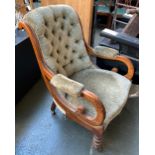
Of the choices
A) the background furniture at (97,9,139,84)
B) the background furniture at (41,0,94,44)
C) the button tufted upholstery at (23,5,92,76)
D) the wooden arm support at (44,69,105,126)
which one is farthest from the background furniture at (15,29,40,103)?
the background furniture at (41,0,94,44)

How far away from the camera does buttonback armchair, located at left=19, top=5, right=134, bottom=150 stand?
1210 millimetres

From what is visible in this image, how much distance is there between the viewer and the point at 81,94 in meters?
1.14

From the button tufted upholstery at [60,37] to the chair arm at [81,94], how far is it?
0.60 feet

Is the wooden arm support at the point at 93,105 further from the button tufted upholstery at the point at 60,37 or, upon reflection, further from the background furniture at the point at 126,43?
the background furniture at the point at 126,43

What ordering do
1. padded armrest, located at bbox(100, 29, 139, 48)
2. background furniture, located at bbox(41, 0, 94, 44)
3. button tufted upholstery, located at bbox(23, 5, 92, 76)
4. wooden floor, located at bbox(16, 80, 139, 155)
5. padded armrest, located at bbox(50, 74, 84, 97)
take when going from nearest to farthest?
padded armrest, located at bbox(50, 74, 84, 97) < button tufted upholstery, located at bbox(23, 5, 92, 76) < wooden floor, located at bbox(16, 80, 139, 155) < padded armrest, located at bbox(100, 29, 139, 48) < background furniture, located at bbox(41, 0, 94, 44)

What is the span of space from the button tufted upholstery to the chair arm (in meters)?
0.18

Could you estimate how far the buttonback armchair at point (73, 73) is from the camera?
121 cm

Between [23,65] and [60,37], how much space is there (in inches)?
19.5

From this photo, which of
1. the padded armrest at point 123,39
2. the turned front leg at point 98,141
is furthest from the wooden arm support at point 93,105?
the padded armrest at point 123,39

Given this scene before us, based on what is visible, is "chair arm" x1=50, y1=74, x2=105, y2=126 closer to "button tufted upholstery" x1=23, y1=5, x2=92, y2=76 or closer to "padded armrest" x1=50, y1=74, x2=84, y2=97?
"padded armrest" x1=50, y1=74, x2=84, y2=97

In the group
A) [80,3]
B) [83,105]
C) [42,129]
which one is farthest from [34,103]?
[80,3]

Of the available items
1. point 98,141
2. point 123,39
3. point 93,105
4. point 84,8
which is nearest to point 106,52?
point 123,39

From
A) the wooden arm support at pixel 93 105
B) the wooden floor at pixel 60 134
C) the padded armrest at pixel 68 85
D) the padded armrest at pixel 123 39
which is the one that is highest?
the padded armrest at pixel 123 39
